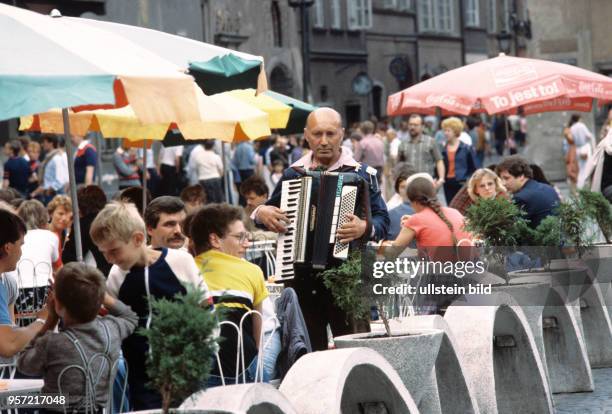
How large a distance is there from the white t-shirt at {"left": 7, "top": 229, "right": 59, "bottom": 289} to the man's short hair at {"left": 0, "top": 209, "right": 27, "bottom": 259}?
3.13 meters

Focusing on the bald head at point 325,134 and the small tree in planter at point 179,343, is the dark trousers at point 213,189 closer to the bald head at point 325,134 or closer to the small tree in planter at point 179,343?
the bald head at point 325,134

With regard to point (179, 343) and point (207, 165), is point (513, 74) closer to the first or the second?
point (207, 165)

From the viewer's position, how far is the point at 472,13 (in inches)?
2704

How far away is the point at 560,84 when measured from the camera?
16.8 meters

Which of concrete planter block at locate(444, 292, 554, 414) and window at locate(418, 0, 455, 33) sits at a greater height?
window at locate(418, 0, 455, 33)

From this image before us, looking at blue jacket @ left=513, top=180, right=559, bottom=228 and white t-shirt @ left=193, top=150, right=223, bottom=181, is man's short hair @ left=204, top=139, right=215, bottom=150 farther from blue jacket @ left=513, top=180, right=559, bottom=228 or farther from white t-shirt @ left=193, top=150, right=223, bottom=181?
blue jacket @ left=513, top=180, right=559, bottom=228

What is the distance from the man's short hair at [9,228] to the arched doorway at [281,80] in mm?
42804

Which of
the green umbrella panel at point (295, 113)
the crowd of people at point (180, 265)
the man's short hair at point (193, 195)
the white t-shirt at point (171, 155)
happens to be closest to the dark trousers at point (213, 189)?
the white t-shirt at point (171, 155)

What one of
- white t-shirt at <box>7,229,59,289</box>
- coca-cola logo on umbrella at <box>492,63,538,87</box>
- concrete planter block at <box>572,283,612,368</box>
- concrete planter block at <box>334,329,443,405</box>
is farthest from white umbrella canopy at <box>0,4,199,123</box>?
coca-cola logo on umbrella at <box>492,63,538,87</box>

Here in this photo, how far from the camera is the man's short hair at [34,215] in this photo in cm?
1155

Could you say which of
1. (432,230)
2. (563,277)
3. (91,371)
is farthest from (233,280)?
(563,277)

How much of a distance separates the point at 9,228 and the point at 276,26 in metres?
43.6

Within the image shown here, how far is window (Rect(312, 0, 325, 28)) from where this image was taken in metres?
53.4

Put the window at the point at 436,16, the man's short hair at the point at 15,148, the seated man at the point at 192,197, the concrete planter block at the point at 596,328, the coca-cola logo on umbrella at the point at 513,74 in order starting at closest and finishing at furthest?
the concrete planter block at the point at 596,328 → the seated man at the point at 192,197 → the coca-cola logo on umbrella at the point at 513,74 → the man's short hair at the point at 15,148 → the window at the point at 436,16
